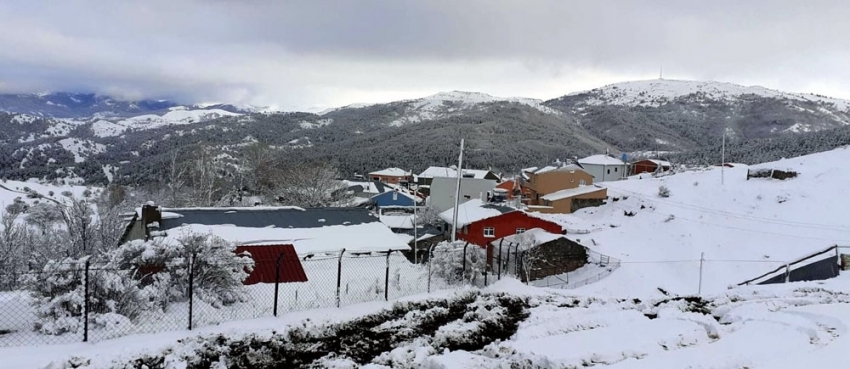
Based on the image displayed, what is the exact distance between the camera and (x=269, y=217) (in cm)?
2611

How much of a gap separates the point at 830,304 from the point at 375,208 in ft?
179

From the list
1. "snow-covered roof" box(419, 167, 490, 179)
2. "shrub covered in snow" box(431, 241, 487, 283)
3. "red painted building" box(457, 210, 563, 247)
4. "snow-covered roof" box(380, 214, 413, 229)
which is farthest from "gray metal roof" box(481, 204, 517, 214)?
"shrub covered in snow" box(431, 241, 487, 283)

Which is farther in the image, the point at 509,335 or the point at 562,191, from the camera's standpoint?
the point at 562,191

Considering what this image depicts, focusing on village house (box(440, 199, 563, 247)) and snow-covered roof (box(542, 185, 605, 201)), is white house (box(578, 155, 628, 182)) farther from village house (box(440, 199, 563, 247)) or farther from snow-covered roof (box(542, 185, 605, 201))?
village house (box(440, 199, 563, 247))

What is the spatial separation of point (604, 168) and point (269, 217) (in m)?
60.3

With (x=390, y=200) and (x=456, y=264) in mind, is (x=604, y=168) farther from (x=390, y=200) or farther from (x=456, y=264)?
(x=456, y=264)

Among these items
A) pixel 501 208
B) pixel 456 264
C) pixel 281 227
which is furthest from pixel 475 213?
pixel 456 264

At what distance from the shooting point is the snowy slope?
29.7 m

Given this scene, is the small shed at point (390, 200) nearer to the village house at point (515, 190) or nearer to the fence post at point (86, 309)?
the village house at point (515, 190)

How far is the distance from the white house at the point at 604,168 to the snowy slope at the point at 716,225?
71.2 ft

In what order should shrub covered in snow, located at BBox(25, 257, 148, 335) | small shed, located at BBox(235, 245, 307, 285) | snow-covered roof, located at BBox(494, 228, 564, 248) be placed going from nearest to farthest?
shrub covered in snow, located at BBox(25, 257, 148, 335), small shed, located at BBox(235, 245, 307, 285), snow-covered roof, located at BBox(494, 228, 564, 248)

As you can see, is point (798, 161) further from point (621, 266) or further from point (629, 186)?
point (621, 266)

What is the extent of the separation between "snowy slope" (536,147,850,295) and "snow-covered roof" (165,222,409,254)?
10.9 meters

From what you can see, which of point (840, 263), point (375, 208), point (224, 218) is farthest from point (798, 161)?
point (224, 218)
